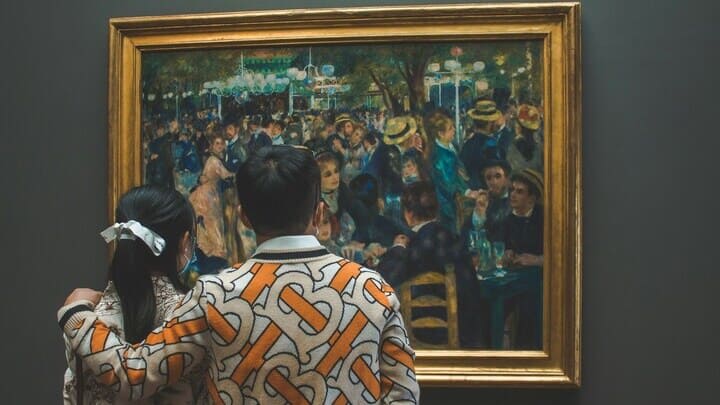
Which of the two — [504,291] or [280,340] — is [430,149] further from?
[280,340]

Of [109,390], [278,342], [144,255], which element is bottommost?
[109,390]

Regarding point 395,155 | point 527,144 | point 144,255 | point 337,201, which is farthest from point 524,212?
point 144,255

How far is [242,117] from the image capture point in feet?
8.47

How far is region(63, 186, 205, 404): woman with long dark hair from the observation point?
1.59 m

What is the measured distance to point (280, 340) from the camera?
56.9 inches

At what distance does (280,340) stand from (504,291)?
1.18m

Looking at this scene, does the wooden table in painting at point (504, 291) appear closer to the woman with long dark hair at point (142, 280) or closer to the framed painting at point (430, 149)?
the framed painting at point (430, 149)

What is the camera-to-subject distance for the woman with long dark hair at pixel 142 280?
159 cm

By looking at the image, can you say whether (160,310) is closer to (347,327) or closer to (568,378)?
(347,327)

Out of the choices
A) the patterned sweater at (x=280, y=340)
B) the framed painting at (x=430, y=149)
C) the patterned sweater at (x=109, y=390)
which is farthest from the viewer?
the framed painting at (x=430, y=149)

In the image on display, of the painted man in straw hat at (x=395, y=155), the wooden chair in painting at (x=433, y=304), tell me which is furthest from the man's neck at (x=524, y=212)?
the painted man in straw hat at (x=395, y=155)

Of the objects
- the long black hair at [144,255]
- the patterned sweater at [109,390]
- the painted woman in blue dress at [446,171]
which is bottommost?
the patterned sweater at [109,390]

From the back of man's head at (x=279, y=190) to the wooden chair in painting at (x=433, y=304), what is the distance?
1.02m

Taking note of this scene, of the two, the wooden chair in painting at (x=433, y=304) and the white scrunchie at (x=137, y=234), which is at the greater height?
the white scrunchie at (x=137, y=234)
